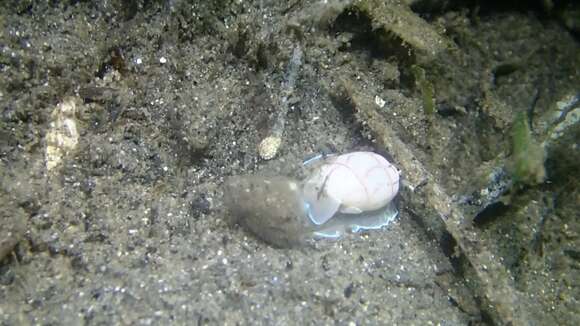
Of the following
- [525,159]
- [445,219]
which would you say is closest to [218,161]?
[445,219]

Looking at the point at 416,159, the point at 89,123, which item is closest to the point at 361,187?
the point at 416,159

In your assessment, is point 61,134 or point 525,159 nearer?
point 61,134

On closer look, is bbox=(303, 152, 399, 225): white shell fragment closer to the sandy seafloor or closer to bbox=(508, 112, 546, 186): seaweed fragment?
the sandy seafloor

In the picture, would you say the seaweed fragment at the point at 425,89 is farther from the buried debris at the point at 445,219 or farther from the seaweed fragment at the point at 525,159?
the seaweed fragment at the point at 525,159

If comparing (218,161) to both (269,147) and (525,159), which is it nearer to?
(269,147)

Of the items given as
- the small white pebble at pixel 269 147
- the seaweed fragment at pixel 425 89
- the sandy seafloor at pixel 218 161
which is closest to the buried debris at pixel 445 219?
the sandy seafloor at pixel 218 161

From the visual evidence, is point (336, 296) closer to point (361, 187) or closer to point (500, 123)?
point (361, 187)
